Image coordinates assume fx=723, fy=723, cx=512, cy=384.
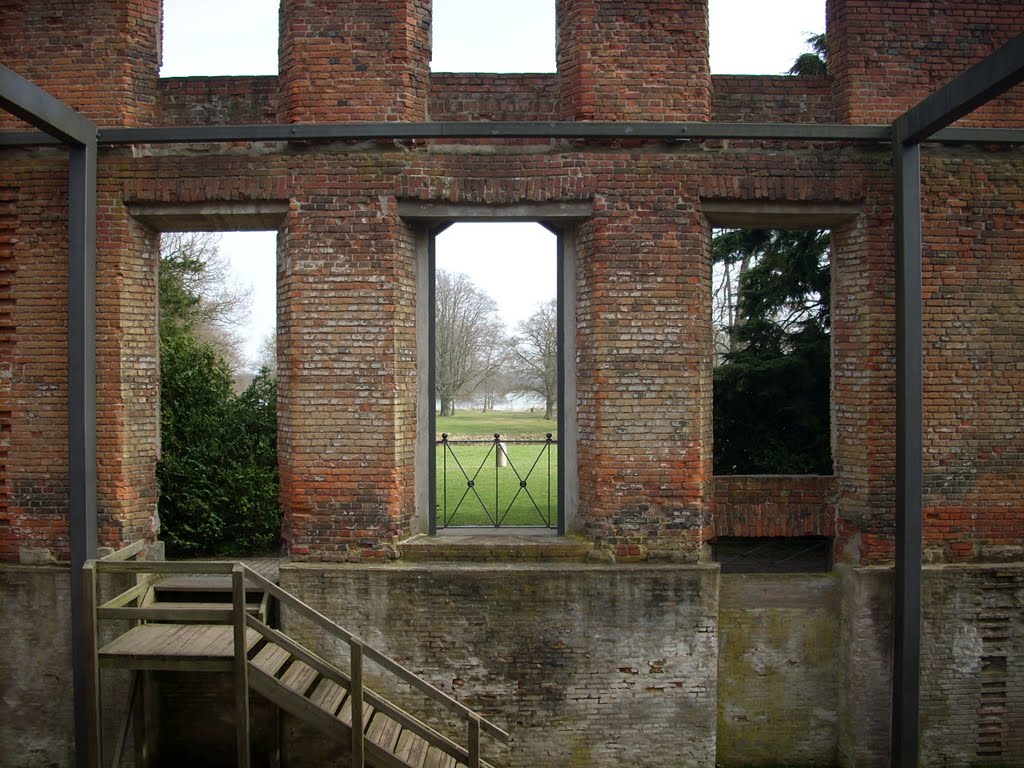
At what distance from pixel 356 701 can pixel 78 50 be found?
6.27 meters

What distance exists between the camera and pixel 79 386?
628 cm

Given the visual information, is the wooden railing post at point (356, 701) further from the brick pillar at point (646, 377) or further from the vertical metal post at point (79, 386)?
the vertical metal post at point (79, 386)

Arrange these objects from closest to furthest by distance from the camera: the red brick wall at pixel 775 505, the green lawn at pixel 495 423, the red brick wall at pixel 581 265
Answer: the red brick wall at pixel 581 265 < the red brick wall at pixel 775 505 < the green lawn at pixel 495 423

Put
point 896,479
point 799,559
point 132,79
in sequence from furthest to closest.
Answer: point 799,559, point 132,79, point 896,479

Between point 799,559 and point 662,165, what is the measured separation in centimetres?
494

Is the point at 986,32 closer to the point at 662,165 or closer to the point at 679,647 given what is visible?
the point at 662,165

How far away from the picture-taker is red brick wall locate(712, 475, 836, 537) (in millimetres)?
6938

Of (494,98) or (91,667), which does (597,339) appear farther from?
(91,667)

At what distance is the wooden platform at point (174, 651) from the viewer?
5.76 m

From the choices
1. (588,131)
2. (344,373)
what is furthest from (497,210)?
(344,373)

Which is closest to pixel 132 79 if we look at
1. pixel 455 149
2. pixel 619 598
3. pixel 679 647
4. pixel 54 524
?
pixel 455 149

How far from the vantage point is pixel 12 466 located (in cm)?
663

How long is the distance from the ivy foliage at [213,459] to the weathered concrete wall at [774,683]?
5.03 m

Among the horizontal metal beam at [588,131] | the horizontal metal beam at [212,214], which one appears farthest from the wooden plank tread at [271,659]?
the horizontal metal beam at [588,131]
